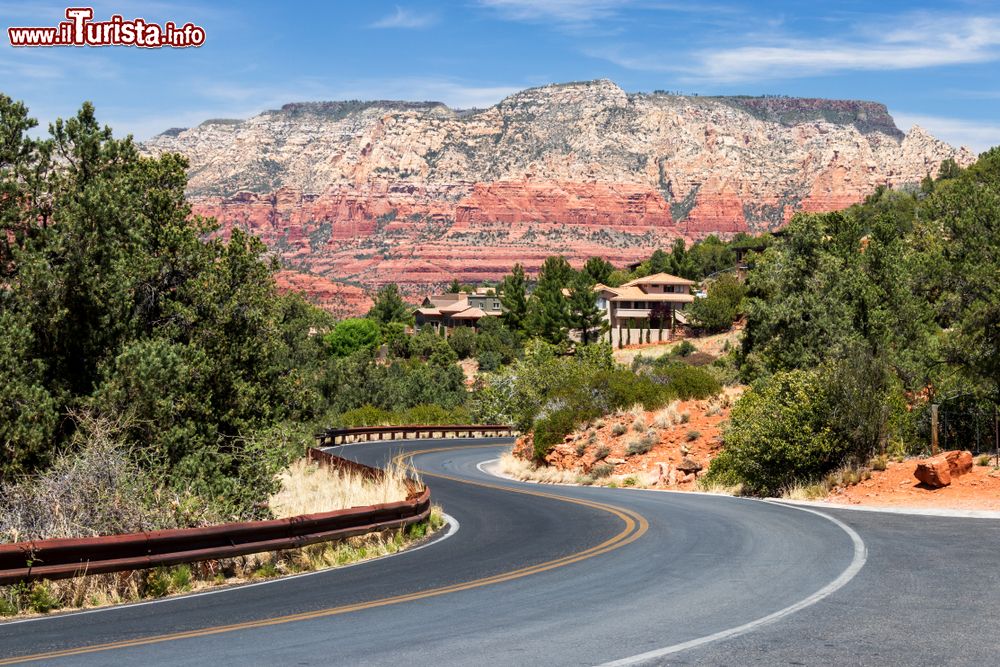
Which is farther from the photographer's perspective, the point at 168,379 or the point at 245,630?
the point at 168,379

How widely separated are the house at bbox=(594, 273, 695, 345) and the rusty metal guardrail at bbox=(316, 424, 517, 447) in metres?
47.4

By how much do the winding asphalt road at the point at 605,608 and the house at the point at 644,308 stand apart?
10020 cm

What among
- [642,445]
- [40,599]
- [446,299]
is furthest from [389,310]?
[40,599]

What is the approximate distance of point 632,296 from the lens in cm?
11875

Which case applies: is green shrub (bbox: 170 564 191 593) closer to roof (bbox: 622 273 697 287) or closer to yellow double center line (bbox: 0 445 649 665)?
yellow double center line (bbox: 0 445 649 665)

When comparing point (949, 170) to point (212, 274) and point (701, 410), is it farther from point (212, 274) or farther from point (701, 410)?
point (212, 274)

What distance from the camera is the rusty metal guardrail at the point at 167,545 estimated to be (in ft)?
34.8

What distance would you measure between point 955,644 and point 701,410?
90.9 feet

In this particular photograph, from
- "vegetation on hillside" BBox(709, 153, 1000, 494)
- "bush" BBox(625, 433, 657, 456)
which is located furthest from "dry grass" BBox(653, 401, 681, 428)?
"vegetation on hillside" BBox(709, 153, 1000, 494)

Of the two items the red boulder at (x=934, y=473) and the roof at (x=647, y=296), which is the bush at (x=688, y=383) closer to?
the red boulder at (x=934, y=473)

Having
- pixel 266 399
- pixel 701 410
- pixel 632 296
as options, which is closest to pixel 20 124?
pixel 266 399

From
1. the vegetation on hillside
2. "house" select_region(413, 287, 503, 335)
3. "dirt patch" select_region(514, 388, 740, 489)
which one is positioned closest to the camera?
the vegetation on hillside

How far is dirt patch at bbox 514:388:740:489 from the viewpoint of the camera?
32.1 metres

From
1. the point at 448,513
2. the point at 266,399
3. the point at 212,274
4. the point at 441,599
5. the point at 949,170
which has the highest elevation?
the point at 949,170
